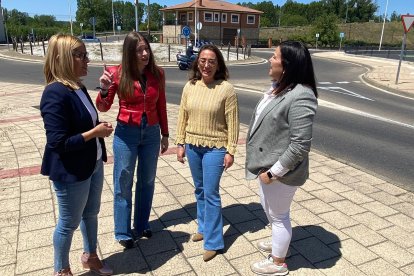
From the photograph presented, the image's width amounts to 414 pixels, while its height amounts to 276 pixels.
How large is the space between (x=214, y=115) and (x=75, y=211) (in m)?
1.36

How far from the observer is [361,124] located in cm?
902

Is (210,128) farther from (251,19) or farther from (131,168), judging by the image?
(251,19)

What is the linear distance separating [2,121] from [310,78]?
7981mm

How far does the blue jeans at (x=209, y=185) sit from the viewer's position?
3121 mm

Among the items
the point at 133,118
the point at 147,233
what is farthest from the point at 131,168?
the point at 147,233

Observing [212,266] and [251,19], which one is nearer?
[212,266]

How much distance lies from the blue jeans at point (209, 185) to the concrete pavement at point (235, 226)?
0.22 m

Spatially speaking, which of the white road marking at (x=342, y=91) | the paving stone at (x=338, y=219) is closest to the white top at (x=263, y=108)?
the paving stone at (x=338, y=219)

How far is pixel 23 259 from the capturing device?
126 inches

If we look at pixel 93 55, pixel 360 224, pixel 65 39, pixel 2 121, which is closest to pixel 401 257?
pixel 360 224

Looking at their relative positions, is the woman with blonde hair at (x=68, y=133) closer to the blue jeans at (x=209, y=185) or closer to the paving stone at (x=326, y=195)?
the blue jeans at (x=209, y=185)

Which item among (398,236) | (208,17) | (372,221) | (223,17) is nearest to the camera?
(398,236)

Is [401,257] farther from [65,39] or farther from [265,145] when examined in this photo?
[65,39]

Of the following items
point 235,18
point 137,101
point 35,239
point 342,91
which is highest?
point 235,18
